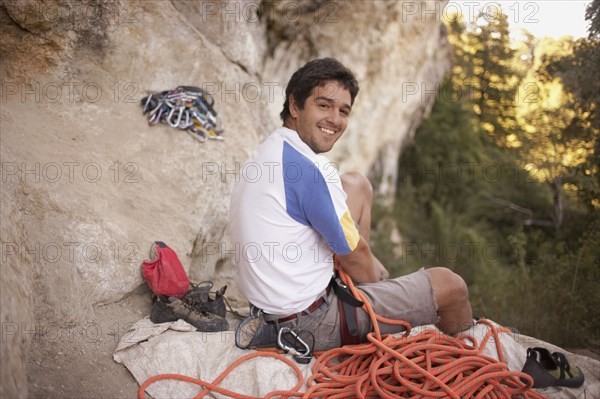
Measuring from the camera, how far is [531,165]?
18.8ft

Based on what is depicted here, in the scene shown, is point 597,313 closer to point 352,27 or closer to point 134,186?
point 134,186

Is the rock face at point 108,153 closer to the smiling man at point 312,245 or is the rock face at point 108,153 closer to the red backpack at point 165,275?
the red backpack at point 165,275

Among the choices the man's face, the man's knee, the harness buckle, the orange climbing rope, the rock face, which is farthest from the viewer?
Result: the man's knee

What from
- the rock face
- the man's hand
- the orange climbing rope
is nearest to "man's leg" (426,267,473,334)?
the orange climbing rope

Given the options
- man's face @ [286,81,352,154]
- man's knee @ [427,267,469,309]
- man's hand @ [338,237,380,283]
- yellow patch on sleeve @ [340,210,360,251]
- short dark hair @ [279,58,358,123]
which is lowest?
man's knee @ [427,267,469,309]

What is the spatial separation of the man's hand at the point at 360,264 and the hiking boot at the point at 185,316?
2.46 feet

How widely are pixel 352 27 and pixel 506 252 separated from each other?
4816 mm

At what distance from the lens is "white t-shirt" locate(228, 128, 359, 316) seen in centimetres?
237

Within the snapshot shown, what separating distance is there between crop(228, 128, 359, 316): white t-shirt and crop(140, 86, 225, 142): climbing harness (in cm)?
163

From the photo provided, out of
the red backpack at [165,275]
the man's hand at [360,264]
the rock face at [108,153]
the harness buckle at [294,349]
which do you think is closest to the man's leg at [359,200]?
the man's hand at [360,264]

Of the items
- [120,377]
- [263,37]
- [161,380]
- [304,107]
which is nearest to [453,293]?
[304,107]

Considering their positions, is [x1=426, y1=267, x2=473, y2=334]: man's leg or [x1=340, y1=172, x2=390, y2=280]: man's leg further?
[x1=340, y1=172, x2=390, y2=280]: man's leg

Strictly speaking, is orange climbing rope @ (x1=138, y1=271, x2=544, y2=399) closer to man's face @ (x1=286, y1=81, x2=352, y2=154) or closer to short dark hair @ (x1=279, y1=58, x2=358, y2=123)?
man's face @ (x1=286, y1=81, x2=352, y2=154)

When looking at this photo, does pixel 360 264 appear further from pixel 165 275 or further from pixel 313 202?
pixel 165 275
